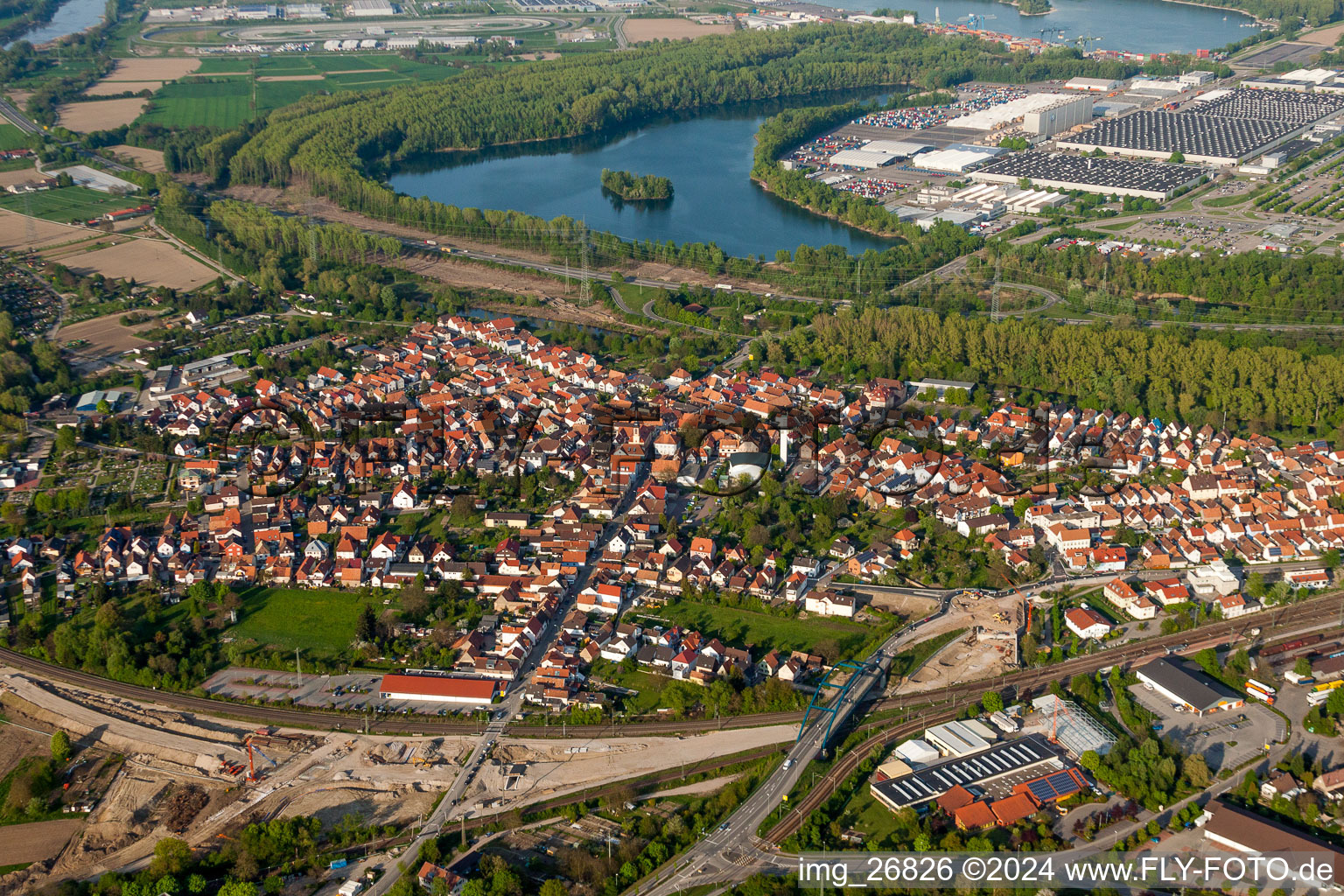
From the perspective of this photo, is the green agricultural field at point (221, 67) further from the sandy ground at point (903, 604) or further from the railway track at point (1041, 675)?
the railway track at point (1041, 675)

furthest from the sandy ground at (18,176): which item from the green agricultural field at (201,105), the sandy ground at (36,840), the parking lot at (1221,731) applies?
the parking lot at (1221,731)

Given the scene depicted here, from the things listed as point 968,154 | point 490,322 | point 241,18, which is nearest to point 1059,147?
point 968,154

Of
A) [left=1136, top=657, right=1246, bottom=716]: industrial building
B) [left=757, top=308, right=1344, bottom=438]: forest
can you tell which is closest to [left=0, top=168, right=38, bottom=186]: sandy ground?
[left=757, top=308, right=1344, bottom=438]: forest

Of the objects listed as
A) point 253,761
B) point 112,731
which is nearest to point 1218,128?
point 253,761

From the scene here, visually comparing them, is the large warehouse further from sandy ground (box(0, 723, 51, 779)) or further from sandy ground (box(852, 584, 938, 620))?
sandy ground (box(0, 723, 51, 779))

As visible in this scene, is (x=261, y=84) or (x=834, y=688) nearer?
(x=834, y=688)

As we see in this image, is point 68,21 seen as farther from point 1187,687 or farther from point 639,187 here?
point 1187,687

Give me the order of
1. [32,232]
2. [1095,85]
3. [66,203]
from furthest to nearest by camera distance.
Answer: [1095,85] → [66,203] → [32,232]
